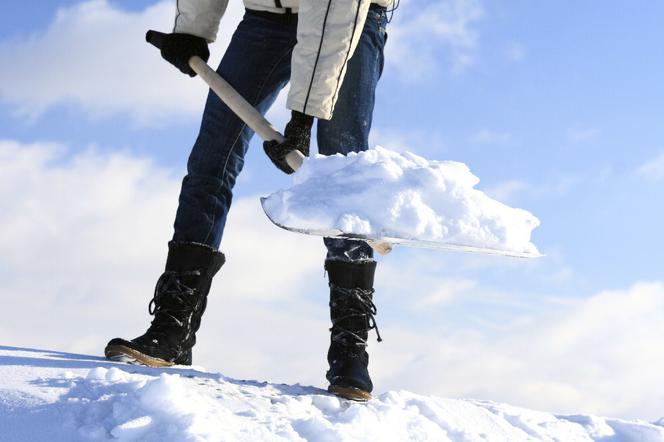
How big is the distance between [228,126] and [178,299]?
0.71 metres

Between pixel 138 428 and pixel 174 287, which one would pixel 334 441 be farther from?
pixel 174 287

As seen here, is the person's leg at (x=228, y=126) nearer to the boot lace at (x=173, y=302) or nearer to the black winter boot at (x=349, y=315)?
the boot lace at (x=173, y=302)

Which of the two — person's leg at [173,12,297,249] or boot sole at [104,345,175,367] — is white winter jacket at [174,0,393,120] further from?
boot sole at [104,345,175,367]

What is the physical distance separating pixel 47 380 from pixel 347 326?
109cm

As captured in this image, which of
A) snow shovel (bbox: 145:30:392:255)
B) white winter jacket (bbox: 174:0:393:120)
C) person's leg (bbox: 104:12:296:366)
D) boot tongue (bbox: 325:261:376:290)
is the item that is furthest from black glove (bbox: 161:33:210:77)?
boot tongue (bbox: 325:261:376:290)

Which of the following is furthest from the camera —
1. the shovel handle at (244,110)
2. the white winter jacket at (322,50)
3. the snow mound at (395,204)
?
the shovel handle at (244,110)

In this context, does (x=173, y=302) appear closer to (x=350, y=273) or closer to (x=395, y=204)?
(x=350, y=273)

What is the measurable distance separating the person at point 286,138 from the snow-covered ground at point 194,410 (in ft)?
0.62

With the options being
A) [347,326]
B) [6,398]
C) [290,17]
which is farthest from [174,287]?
[290,17]

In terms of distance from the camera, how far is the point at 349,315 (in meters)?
3.07

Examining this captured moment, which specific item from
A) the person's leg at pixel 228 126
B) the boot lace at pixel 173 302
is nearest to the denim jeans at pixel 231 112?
the person's leg at pixel 228 126

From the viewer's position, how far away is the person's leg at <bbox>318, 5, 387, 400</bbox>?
304 centimetres

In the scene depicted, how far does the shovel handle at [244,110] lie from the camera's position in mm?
2965

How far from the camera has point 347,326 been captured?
3.08m
